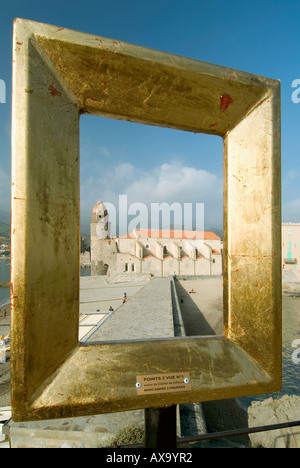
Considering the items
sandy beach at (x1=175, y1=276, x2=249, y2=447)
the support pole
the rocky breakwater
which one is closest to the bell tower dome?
sandy beach at (x1=175, y1=276, x2=249, y2=447)

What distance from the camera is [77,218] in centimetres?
90

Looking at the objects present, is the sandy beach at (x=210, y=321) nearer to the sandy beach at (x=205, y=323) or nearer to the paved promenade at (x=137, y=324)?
the sandy beach at (x=205, y=323)

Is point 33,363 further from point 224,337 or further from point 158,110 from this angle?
point 158,110

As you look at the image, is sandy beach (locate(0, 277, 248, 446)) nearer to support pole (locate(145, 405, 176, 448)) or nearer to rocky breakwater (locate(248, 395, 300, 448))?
rocky breakwater (locate(248, 395, 300, 448))

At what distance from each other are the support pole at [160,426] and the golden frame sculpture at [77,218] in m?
0.12

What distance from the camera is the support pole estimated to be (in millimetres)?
920

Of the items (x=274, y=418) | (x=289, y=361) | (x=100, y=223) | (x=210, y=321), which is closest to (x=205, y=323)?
(x=210, y=321)

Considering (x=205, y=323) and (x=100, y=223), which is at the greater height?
(x=100, y=223)

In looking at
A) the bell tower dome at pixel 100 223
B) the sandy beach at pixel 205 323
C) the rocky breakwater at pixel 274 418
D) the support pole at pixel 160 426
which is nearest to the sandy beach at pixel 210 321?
the sandy beach at pixel 205 323

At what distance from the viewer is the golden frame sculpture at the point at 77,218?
732 mm

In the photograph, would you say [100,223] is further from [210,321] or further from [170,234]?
[210,321]

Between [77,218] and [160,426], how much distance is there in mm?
895

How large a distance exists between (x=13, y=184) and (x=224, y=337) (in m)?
0.97

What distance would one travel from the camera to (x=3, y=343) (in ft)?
35.2
